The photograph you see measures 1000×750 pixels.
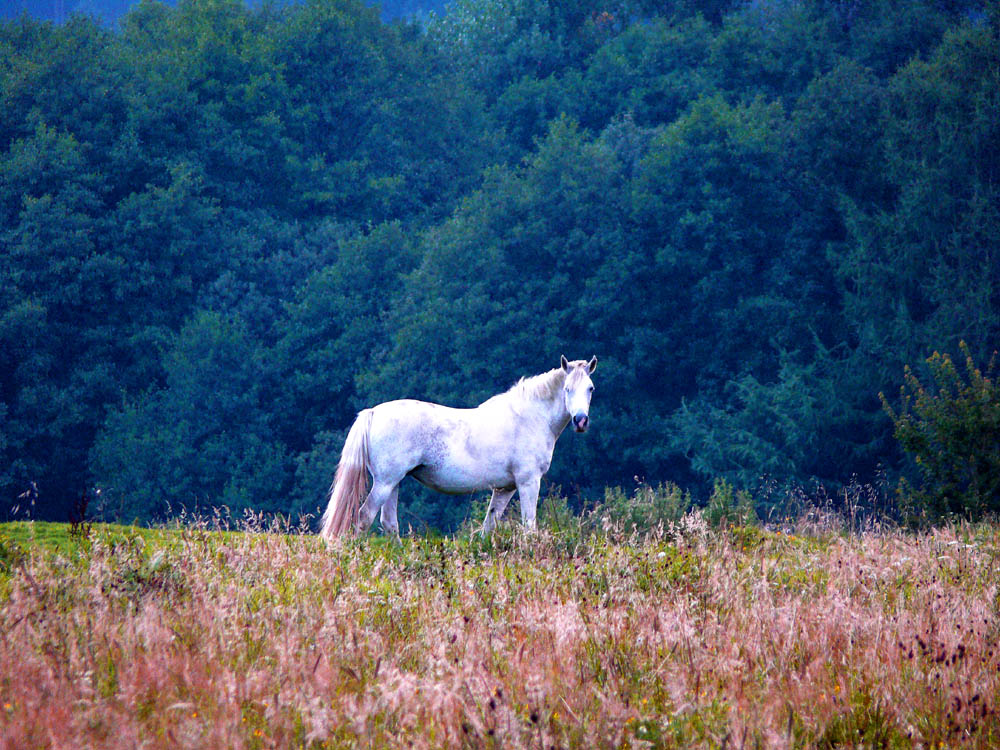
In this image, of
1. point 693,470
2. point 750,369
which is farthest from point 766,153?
point 693,470

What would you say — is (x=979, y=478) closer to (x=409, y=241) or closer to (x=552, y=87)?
(x=409, y=241)

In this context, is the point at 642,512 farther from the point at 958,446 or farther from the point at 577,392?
the point at 958,446

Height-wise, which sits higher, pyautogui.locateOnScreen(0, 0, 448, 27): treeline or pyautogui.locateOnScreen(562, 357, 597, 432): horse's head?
pyautogui.locateOnScreen(0, 0, 448, 27): treeline

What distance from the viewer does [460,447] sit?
10.5m

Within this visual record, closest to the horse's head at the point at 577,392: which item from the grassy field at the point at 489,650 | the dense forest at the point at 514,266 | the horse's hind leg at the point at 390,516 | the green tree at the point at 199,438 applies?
the horse's hind leg at the point at 390,516

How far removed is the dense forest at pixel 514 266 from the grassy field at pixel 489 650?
1874 centimetres

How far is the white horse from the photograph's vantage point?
33.0 ft

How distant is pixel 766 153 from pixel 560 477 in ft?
35.1

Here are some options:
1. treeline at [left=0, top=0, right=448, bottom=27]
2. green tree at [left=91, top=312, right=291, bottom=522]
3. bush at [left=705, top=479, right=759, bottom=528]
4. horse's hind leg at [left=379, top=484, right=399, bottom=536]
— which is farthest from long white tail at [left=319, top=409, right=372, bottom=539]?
treeline at [left=0, top=0, right=448, bottom=27]

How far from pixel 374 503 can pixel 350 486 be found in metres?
0.30

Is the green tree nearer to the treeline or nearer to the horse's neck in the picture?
the horse's neck

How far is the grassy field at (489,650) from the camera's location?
13.8ft

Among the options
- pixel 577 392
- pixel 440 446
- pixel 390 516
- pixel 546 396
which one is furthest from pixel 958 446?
pixel 390 516

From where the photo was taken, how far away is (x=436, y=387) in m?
28.4
